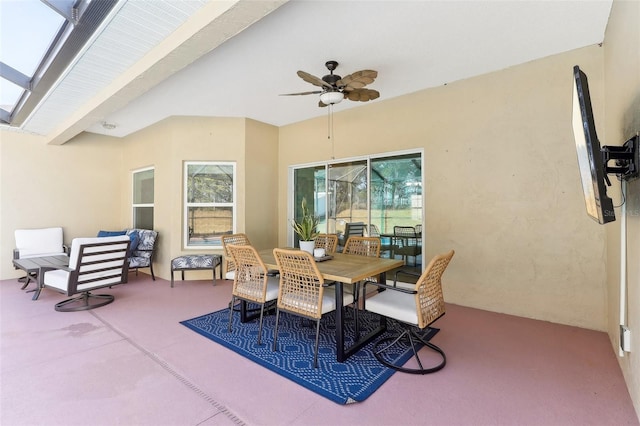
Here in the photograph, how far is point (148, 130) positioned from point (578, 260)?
7.12m

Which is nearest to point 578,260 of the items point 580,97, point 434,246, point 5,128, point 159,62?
point 434,246

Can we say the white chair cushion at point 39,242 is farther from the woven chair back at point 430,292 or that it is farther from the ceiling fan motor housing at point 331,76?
the woven chair back at point 430,292

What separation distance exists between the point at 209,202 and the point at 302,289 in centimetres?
356

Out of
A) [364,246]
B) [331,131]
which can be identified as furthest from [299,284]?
[331,131]

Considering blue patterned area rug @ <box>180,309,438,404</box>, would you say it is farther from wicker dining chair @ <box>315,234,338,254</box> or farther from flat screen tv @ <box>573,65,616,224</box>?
flat screen tv @ <box>573,65,616,224</box>

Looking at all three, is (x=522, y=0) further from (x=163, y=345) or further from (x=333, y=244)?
(x=163, y=345)

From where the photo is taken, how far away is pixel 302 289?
98.5 inches

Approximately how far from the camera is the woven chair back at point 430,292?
84.4 inches

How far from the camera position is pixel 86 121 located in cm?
444

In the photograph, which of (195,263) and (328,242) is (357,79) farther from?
(195,263)

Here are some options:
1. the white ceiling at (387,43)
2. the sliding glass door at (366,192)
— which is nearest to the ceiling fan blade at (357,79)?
the white ceiling at (387,43)

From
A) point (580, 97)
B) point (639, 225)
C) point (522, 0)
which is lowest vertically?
point (639, 225)

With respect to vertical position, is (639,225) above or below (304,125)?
below

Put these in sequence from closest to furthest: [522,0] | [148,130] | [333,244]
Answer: [522,0]
[333,244]
[148,130]
